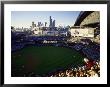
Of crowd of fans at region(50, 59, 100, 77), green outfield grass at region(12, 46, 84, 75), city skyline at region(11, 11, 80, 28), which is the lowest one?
crowd of fans at region(50, 59, 100, 77)

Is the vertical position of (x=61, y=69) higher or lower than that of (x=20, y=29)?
lower

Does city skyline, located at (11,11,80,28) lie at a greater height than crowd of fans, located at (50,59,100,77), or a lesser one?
greater

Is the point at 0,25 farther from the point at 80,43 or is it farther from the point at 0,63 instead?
the point at 80,43

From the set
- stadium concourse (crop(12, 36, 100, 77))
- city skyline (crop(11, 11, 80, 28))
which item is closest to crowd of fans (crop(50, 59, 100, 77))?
stadium concourse (crop(12, 36, 100, 77))

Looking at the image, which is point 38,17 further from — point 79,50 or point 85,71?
point 85,71

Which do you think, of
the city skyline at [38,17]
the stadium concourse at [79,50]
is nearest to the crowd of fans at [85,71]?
the stadium concourse at [79,50]

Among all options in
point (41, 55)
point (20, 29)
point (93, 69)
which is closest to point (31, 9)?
point (20, 29)

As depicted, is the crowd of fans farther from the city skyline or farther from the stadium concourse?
the city skyline
